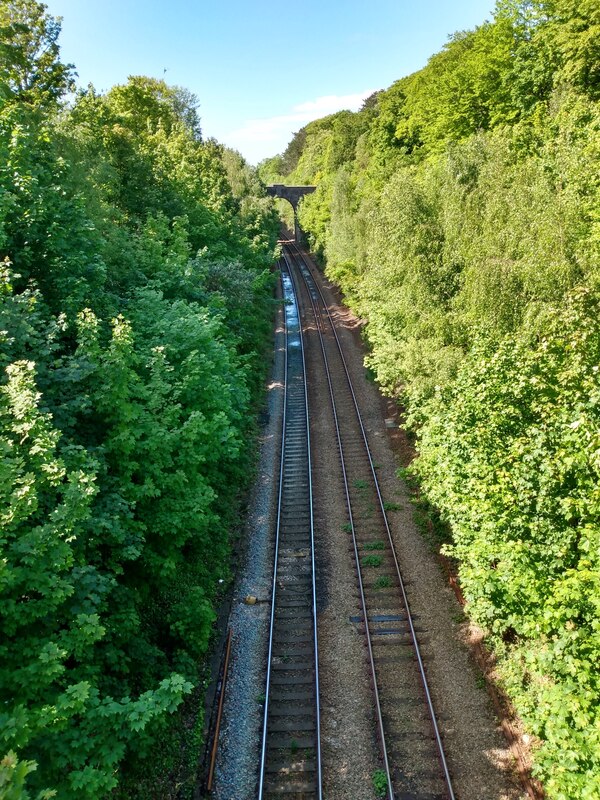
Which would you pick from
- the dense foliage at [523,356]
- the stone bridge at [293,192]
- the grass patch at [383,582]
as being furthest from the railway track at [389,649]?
the stone bridge at [293,192]

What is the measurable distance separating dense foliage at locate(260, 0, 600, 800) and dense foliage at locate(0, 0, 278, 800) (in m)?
5.60

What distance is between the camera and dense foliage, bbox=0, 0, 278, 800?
22.5 ft

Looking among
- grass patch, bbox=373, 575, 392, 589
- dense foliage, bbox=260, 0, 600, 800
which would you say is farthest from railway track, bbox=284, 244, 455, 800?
dense foliage, bbox=260, 0, 600, 800

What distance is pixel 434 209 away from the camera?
19766 mm

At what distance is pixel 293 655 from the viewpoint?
41.2 feet

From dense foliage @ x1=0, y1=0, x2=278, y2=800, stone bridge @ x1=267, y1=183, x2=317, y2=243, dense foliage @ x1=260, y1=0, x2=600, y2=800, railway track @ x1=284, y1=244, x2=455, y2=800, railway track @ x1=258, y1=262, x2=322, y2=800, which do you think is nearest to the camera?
dense foliage @ x1=0, y1=0, x2=278, y2=800

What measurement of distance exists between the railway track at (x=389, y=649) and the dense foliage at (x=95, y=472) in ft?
12.9

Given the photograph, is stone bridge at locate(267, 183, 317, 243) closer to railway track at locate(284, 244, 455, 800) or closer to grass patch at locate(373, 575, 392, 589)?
railway track at locate(284, 244, 455, 800)

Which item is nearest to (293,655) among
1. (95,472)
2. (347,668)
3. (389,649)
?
(347,668)

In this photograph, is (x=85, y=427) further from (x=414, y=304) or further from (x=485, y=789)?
(x=414, y=304)

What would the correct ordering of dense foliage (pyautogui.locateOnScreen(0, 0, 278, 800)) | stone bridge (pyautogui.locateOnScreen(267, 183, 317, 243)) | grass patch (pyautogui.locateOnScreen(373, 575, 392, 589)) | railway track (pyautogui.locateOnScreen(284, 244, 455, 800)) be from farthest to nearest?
stone bridge (pyautogui.locateOnScreen(267, 183, 317, 243)), grass patch (pyautogui.locateOnScreen(373, 575, 392, 589)), railway track (pyautogui.locateOnScreen(284, 244, 455, 800)), dense foliage (pyautogui.locateOnScreen(0, 0, 278, 800))

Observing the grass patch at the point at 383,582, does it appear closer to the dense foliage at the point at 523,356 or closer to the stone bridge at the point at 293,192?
the dense foliage at the point at 523,356

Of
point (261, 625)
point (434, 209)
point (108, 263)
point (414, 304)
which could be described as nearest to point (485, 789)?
point (261, 625)

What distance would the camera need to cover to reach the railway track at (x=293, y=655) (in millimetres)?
10105
